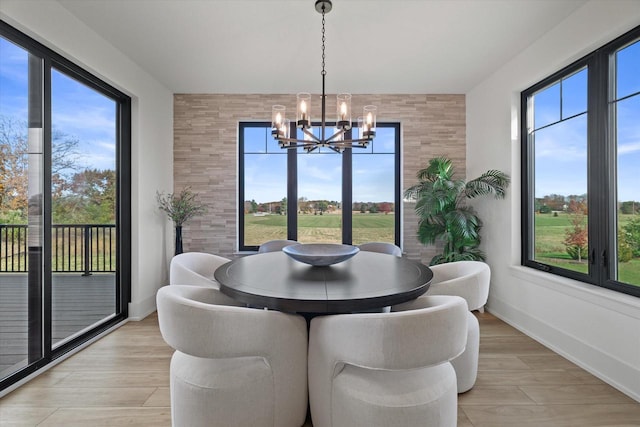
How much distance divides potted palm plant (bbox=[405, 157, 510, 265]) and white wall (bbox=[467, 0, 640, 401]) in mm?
145

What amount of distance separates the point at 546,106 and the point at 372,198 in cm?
217

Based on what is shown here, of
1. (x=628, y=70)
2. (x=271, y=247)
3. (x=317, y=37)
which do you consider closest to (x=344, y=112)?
(x=317, y=37)

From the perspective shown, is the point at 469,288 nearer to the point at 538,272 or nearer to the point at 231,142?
the point at 538,272

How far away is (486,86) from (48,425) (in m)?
4.85

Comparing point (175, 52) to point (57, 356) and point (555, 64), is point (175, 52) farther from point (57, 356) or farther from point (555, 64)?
point (555, 64)

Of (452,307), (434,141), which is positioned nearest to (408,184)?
(434,141)

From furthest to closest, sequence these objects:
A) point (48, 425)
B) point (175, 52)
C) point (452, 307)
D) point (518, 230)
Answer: point (518, 230), point (175, 52), point (48, 425), point (452, 307)

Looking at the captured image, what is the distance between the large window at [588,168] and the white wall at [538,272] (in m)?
0.12

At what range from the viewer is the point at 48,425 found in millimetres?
1715

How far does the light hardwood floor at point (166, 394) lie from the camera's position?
176 centimetres

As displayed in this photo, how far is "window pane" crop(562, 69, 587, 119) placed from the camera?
8.38 ft

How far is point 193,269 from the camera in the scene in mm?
2430

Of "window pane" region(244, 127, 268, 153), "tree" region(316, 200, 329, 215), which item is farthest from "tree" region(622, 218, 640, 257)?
"window pane" region(244, 127, 268, 153)

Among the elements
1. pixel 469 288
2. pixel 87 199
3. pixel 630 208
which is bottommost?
pixel 469 288
